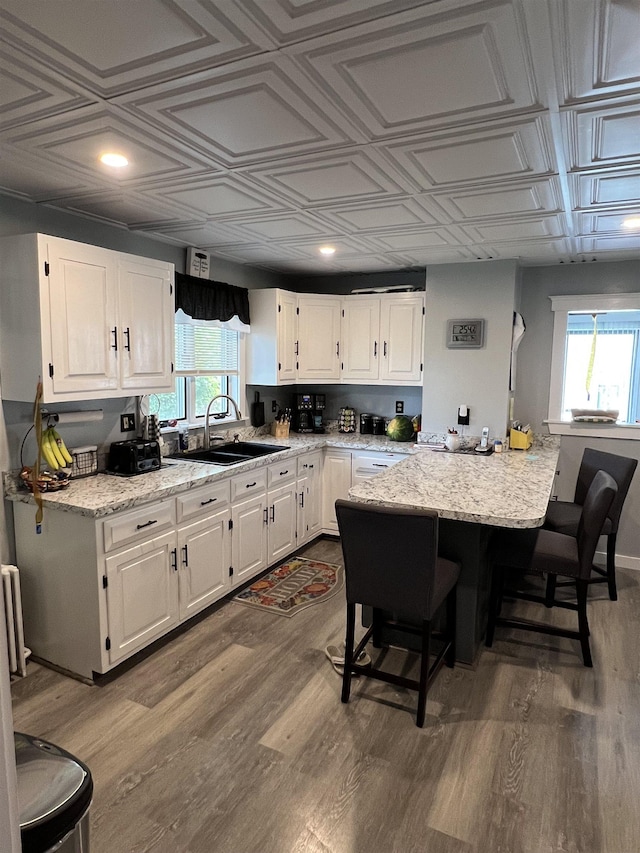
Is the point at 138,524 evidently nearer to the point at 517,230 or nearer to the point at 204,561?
the point at 204,561

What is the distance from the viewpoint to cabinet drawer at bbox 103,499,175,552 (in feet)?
8.64

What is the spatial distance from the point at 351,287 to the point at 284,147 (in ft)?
10.6

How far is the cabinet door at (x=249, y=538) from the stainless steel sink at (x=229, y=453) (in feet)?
1.06

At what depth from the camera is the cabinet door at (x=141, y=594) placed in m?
2.69

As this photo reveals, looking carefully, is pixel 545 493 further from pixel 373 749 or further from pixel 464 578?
pixel 373 749

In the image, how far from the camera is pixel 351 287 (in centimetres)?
524

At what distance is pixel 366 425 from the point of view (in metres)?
5.21

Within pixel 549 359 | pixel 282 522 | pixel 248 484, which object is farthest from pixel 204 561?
pixel 549 359

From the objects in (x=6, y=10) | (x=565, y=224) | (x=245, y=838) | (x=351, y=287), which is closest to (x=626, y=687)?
(x=245, y=838)

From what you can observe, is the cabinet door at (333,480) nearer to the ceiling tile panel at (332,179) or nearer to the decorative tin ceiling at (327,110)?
the decorative tin ceiling at (327,110)

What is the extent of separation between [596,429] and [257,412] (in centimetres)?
286

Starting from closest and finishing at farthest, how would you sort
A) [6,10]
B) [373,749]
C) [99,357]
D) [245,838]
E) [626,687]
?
[6,10] < [245,838] < [373,749] < [626,687] < [99,357]

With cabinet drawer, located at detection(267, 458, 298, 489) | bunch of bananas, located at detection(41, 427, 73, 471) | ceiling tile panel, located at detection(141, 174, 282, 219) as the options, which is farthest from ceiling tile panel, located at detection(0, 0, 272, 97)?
cabinet drawer, located at detection(267, 458, 298, 489)

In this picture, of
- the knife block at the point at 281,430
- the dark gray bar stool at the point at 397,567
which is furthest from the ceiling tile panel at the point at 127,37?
the knife block at the point at 281,430
